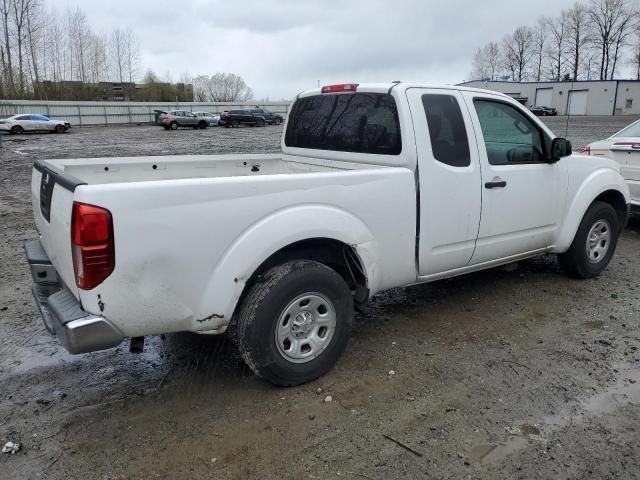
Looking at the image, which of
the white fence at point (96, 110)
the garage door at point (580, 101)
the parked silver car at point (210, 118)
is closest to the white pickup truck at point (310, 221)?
the parked silver car at point (210, 118)

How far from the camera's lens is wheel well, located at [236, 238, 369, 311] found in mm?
3369

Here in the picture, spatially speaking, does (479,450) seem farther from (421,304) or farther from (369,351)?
(421,304)

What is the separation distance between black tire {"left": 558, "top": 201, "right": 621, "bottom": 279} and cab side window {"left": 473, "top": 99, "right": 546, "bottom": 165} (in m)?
1.02

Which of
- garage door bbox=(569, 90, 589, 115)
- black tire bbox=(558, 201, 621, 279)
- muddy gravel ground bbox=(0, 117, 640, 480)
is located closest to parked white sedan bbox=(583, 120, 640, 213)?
black tire bbox=(558, 201, 621, 279)

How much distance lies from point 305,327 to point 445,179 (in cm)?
156

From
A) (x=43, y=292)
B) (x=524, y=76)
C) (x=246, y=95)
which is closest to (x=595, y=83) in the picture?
(x=524, y=76)

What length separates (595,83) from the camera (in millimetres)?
73500

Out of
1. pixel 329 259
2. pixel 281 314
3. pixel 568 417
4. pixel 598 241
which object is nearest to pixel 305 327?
pixel 281 314

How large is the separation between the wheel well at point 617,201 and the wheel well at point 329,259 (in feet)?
10.6

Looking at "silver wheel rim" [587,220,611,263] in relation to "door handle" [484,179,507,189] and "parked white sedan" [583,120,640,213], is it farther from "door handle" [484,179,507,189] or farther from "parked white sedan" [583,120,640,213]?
"parked white sedan" [583,120,640,213]

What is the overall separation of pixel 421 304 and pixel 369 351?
1.14m

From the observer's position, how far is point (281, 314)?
3.29m

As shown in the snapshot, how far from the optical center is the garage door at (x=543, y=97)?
78.2 m

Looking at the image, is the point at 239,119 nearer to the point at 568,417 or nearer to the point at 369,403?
the point at 369,403
